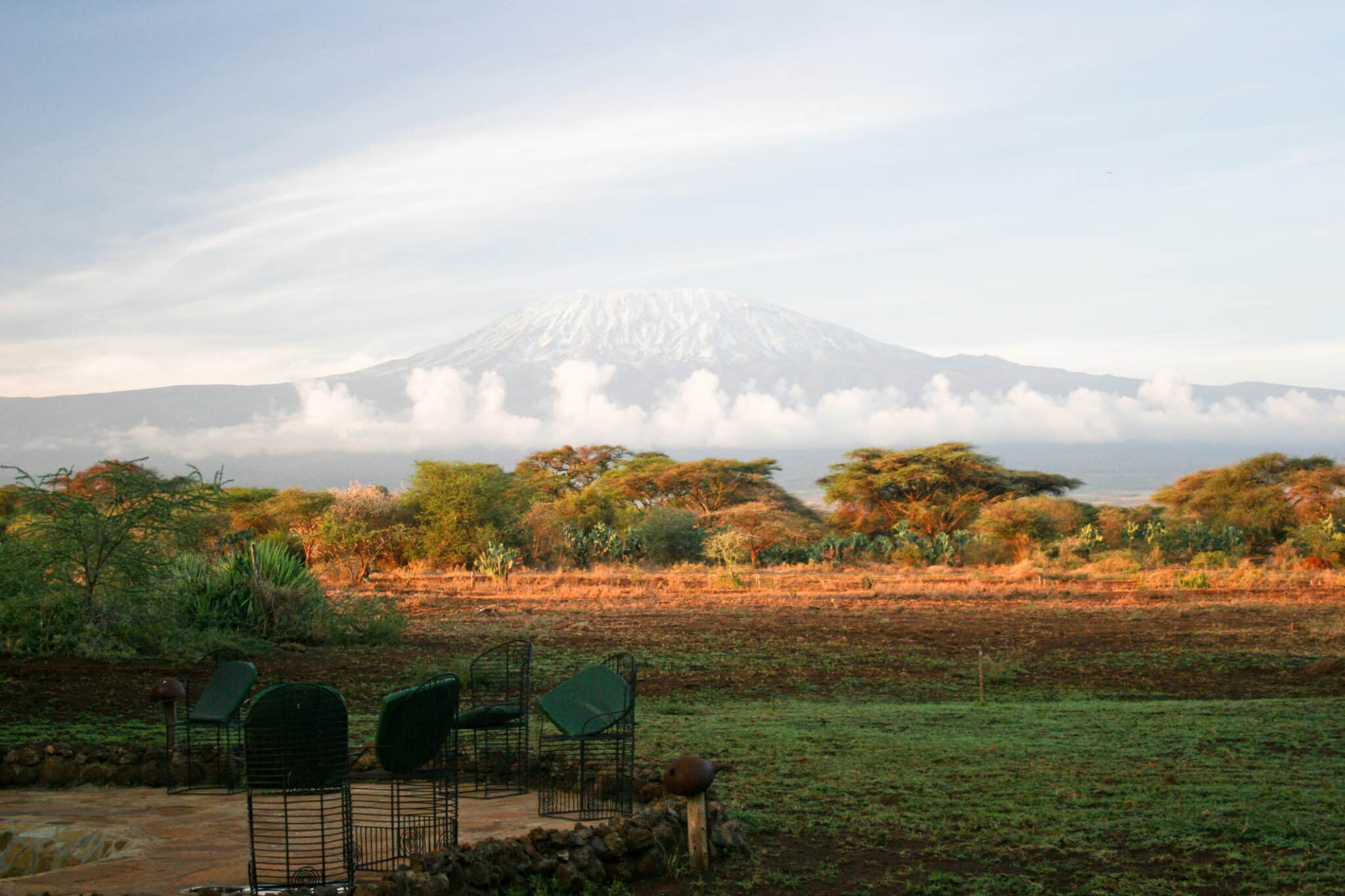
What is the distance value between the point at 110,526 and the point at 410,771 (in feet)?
31.2

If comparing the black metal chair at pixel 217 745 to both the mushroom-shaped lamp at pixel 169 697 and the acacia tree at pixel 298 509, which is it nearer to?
the mushroom-shaped lamp at pixel 169 697

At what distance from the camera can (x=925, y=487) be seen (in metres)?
46.2

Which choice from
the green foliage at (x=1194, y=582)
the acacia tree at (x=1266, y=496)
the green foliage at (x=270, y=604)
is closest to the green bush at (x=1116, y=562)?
the green foliage at (x=1194, y=582)

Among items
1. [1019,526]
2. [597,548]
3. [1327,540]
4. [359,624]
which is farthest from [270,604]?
[1019,526]

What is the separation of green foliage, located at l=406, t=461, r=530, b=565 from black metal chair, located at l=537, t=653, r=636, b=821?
27799 millimetres

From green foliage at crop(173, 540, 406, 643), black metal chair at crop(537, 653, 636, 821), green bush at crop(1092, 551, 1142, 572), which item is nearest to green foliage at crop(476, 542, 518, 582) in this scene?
green foliage at crop(173, 540, 406, 643)

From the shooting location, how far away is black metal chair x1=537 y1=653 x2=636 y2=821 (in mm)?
5637

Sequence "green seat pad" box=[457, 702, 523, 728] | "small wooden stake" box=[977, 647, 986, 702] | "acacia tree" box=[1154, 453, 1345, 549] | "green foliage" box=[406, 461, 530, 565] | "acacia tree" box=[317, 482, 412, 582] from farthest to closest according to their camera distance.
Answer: "acacia tree" box=[1154, 453, 1345, 549] → "green foliage" box=[406, 461, 530, 565] → "acacia tree" box=[317, 482, 412, 582] → "small wooden stake" box=[977, 647, 986, 702] → "green seat pad" box=[457, 702, 523, 728]

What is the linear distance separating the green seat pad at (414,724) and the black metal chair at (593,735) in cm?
65

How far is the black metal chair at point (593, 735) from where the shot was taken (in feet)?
18.5

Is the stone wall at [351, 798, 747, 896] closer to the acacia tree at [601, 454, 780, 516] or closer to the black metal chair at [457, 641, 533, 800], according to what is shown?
the black metal chair at [457, 641, 533, 800]

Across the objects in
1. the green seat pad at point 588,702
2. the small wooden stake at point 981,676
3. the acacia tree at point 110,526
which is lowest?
the small wooden stake at point 981,676

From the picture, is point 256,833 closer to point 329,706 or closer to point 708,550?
point 329,706

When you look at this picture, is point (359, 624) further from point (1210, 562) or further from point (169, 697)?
point (1210, 562)
